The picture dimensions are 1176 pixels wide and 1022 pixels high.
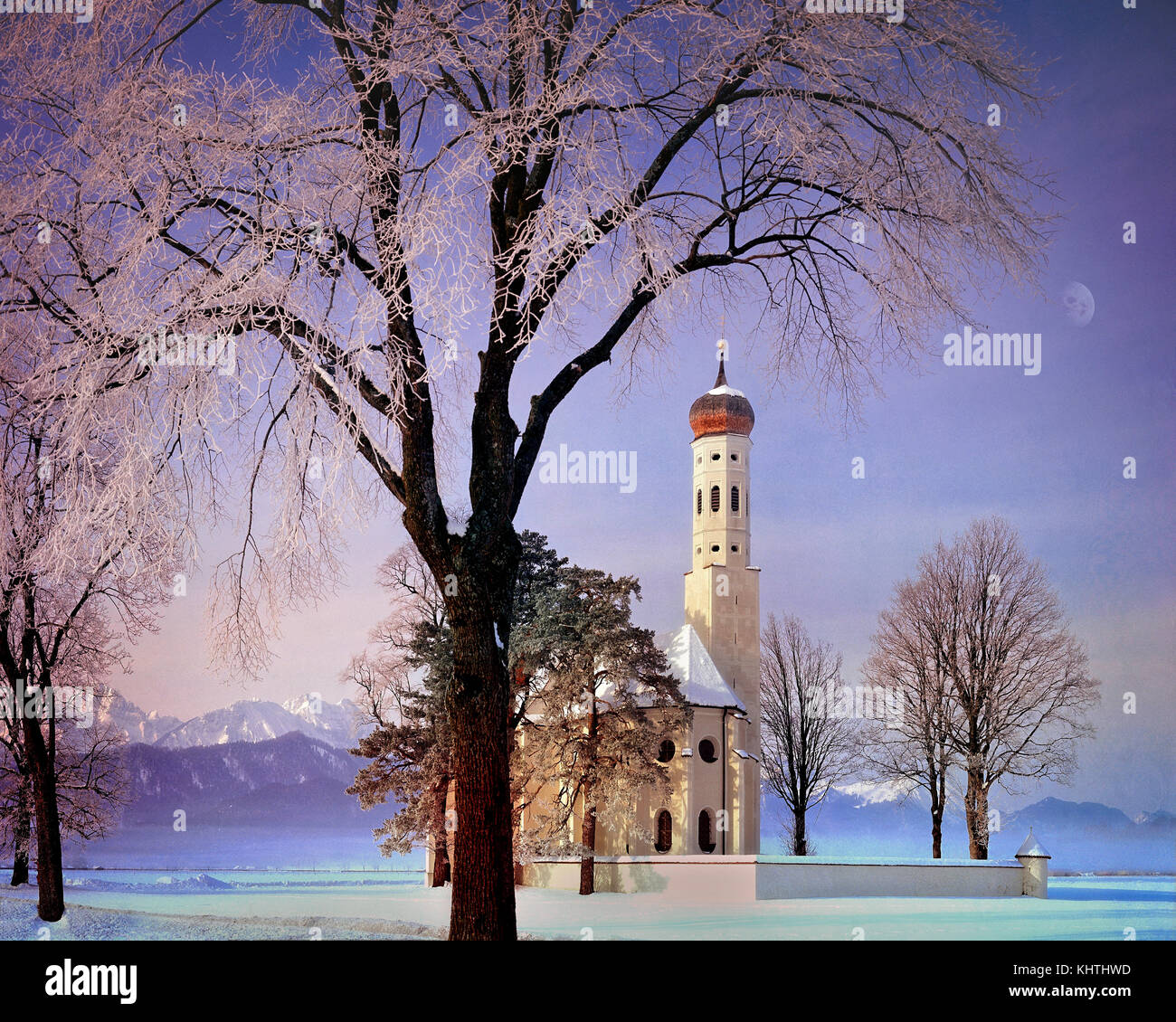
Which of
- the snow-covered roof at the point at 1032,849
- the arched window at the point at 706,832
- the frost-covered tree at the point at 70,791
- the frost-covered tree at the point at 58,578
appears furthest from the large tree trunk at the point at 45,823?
the arched window at the point at 706,832

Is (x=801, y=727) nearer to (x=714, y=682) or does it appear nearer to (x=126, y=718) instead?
(x=714, y=682)

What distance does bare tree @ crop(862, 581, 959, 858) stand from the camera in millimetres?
27609

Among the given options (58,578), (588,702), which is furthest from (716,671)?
(58,578)

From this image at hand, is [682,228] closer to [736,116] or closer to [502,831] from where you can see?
[736,116]

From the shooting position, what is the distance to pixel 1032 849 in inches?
948

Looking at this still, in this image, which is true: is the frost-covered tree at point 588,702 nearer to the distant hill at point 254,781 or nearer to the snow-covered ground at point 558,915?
the snow-covered ground at point 558,915

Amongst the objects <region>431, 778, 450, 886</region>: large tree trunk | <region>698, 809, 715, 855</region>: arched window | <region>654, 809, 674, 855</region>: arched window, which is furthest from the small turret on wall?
<region>431, 778, 450, 886</region>: large tree trunk

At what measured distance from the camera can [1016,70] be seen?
9.11 metres

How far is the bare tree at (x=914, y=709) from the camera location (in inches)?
1087

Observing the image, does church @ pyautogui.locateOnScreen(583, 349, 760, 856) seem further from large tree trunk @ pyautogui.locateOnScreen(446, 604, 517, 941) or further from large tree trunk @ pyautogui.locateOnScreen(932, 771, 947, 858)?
large tree trunk @ pyautogui.locateOnScreen(446, 604, 517, 941)

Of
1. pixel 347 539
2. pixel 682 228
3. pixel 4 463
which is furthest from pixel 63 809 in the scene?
pixel 682 228

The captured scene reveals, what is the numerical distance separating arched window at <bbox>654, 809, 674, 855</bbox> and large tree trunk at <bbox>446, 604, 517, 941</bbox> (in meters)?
23.5

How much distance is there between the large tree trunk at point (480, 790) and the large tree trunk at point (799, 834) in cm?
2708
